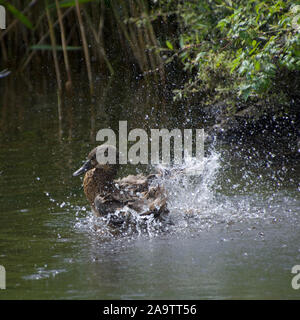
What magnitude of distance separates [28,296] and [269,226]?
225 centimetres

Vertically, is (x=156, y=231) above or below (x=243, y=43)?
below

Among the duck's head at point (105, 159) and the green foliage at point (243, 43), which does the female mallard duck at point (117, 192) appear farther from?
the green foliage at point (243, 43)

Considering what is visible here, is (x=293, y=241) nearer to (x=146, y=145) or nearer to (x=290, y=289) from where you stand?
(x=290, y=289)

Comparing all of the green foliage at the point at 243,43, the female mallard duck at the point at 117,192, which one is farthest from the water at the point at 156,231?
the green foliage at the point at 243,43

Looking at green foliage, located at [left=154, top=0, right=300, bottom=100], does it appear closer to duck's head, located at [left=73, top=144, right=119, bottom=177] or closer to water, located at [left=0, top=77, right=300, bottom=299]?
water, located at [left=0, top=77, right=300, bottom=299]

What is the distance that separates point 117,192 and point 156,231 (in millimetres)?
536

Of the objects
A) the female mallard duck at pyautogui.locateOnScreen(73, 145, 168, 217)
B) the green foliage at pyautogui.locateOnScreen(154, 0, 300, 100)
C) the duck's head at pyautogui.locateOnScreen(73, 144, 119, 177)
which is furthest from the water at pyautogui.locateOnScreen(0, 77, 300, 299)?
the green foliage at pyautogui.locateOnScreen(154, 0, 300, 100)

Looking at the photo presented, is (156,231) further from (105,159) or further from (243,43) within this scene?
(243,43)

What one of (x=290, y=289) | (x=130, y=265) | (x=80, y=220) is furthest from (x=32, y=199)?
(x=290, y=289)

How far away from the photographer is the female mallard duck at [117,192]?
5.65 meters

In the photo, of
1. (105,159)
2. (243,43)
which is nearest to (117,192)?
(105,159)

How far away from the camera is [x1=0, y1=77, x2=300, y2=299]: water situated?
14.3 ft

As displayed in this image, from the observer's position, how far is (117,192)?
5.89 m

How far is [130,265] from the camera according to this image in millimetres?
4785
